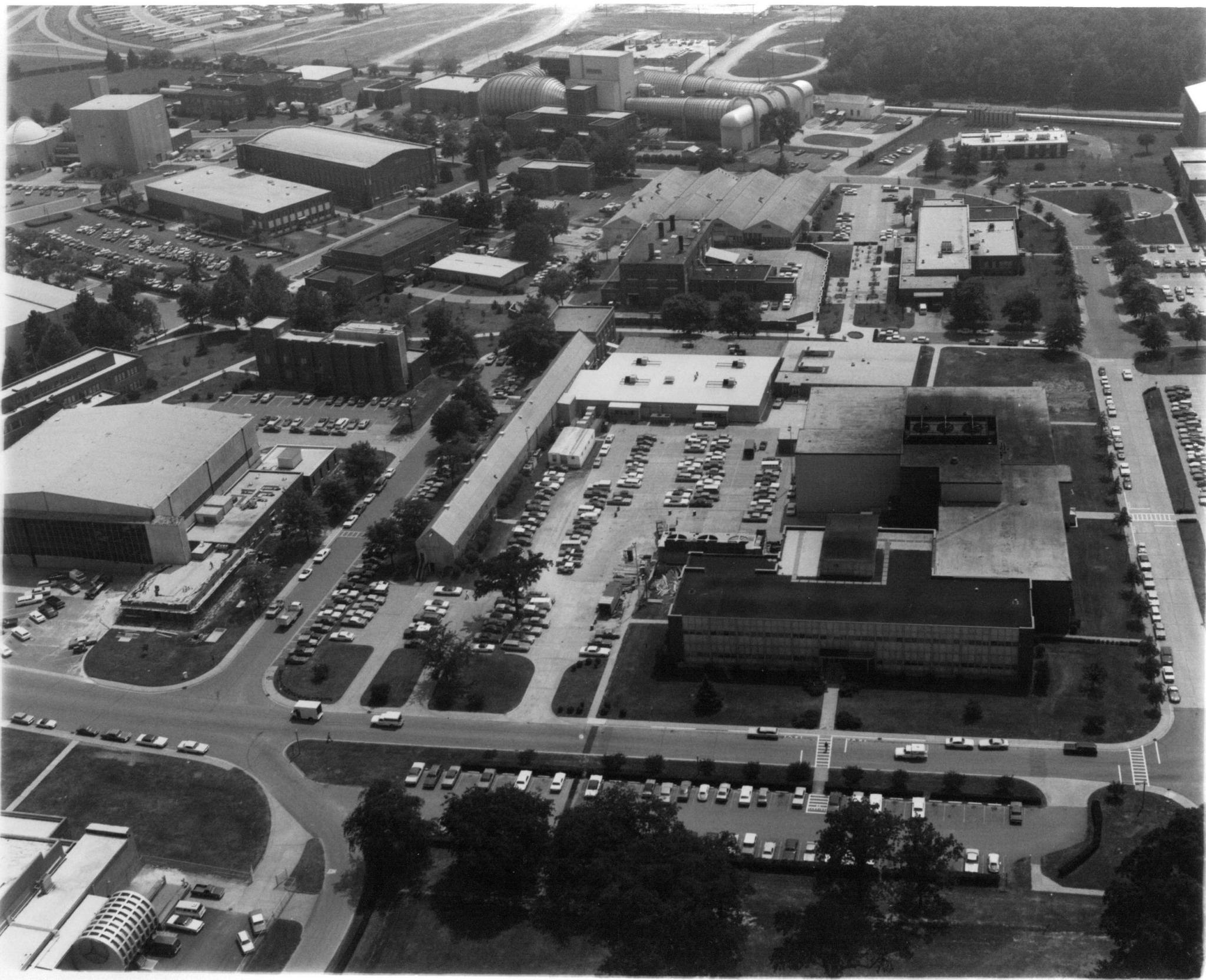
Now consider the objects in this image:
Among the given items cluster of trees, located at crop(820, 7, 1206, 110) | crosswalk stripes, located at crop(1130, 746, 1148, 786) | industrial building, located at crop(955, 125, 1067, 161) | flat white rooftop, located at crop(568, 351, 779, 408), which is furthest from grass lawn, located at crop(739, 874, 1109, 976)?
cluster of trees, located at crop(820, 7, 1206, 110)

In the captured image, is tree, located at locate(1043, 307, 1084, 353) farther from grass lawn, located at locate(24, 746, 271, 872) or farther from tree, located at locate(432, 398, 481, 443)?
grass lawn, located at locate(24, 746, 271, 872)

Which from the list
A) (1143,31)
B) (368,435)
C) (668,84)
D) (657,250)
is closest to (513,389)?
(368,435)

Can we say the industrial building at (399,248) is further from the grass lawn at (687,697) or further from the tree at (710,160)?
the grass lawn at (687,697)

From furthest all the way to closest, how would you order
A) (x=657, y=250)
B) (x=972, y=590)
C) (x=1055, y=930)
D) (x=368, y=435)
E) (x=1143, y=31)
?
(x=1143, y=31), (x=657, y=250), (x=368, y=435), (x=972, y=590), (x=1055, y=930)

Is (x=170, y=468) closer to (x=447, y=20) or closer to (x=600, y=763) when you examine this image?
(x=600, y=763)

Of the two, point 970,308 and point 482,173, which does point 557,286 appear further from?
point 970,308

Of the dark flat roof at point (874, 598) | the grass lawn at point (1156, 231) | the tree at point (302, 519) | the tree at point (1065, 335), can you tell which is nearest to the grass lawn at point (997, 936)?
the dark flat roof at point (874, 598)

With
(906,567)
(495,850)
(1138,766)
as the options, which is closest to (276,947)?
(495,850)
